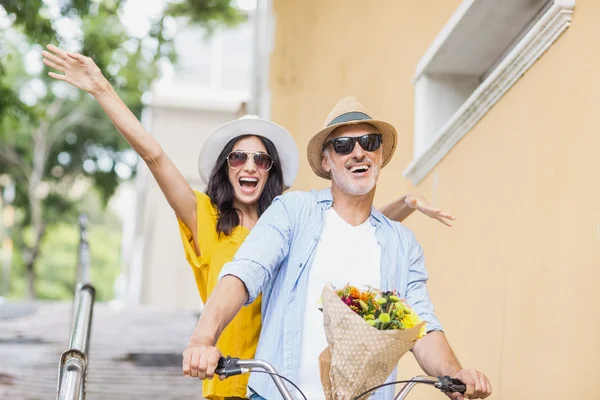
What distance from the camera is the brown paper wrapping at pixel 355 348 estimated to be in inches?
104

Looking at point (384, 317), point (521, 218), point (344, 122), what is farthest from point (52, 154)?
point (384, 317)

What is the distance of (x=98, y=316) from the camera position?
12.0 m

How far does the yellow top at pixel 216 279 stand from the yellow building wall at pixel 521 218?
1.21m

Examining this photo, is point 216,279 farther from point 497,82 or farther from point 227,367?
point 497,82

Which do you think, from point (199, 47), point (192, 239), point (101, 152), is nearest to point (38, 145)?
point (101, 152)

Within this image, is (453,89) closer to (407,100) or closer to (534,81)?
(407,100)

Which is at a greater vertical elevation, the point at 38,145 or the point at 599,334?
the point at 38,145

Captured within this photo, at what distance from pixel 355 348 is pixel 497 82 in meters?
2.37

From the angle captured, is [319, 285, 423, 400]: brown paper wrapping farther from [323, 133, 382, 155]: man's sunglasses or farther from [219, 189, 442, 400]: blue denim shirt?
[323, 133, 382, 155]: man's sunglasses

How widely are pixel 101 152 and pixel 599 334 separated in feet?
80.9

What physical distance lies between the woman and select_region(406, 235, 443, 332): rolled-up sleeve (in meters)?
0.19

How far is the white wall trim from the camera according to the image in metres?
4.00

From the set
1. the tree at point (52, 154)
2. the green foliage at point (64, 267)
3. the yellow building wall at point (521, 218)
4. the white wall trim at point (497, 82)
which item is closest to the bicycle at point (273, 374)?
the yellow building wall at point (521, 218)

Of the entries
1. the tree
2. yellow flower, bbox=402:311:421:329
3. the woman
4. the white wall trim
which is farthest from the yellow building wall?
the tree
